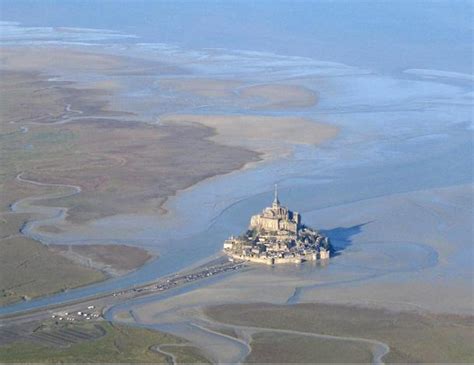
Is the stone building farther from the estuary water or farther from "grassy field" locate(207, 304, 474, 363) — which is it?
"grassy field" locate(207, 304, 474, 363)

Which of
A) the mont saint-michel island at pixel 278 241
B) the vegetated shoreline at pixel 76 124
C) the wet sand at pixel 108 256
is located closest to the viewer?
the wet sand at pixel 108 256

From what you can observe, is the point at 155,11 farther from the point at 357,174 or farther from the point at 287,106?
the point at 357,174

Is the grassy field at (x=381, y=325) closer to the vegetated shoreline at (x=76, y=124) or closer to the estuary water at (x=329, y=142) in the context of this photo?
the estuary water at (x=329, y=142)

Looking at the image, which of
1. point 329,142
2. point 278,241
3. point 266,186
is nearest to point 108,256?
point 278,241

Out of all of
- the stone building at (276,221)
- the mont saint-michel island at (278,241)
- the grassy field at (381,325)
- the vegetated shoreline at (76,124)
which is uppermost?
the stone building at (276,221)

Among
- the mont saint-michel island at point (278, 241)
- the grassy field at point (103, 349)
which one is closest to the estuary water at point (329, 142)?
the mont saint-michel island at point (278, 241)

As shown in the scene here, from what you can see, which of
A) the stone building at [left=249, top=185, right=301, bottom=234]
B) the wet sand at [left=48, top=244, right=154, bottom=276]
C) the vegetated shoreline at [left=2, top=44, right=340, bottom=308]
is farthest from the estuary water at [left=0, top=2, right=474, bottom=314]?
the stone building at [left=249, top=185, right=301, bottom=234]

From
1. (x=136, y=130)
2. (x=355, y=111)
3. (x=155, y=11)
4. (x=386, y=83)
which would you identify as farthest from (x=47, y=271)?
(x=155, y=11)
